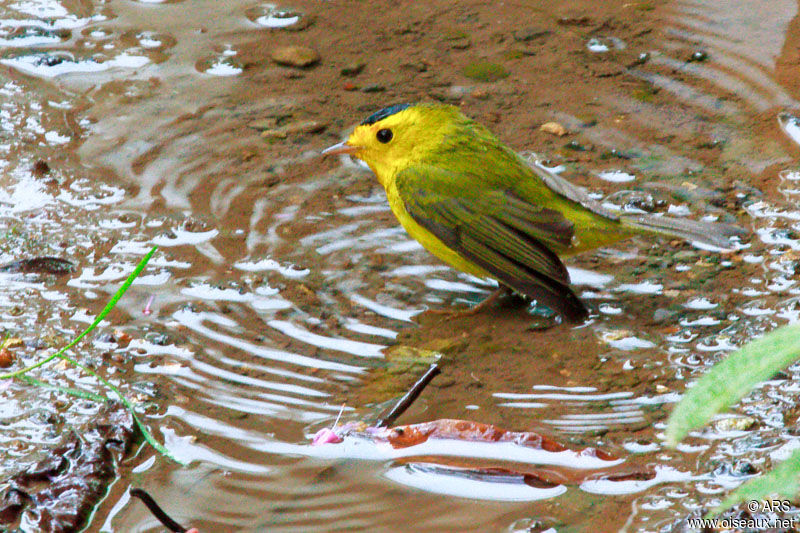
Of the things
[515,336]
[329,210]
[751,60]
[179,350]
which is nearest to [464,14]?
[751,60]

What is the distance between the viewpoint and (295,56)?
6223mm

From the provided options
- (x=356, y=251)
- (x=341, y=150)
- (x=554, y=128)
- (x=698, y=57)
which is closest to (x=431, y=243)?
(x=356, y=251)

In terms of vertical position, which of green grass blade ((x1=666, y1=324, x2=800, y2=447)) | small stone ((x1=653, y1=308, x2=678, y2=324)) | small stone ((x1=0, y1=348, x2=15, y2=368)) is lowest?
small stone ((x1=0, y1=348, x2=15, y2=368))

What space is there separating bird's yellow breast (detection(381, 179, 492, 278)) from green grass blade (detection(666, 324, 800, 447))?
2884mm

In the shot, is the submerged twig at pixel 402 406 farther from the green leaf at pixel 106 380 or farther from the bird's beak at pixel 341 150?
the bird's beak at pixel 341 150

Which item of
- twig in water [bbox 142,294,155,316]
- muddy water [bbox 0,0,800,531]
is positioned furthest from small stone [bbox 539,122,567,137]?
twig in water [bbox 142,294,155,316]

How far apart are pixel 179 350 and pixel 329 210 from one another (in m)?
1.35

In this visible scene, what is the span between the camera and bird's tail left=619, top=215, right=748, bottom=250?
14.1 feet

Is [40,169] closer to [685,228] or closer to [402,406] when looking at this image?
[402,406]

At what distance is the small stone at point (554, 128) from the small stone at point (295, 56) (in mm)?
1571

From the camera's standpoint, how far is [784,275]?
14.2 feet

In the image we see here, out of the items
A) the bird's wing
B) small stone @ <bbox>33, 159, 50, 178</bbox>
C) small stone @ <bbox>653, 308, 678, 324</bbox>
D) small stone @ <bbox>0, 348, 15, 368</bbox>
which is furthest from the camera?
small stone @ <bbox>33, 159, 50, 178</bbox>

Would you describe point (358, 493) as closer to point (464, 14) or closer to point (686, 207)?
point (686, 207)

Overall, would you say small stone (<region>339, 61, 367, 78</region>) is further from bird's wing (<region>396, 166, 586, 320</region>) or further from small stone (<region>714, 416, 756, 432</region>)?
small stone (<region>714, 416, 756, 432</region>)
